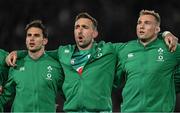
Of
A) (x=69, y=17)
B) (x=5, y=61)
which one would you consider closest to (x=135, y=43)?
(x=5, y=61)

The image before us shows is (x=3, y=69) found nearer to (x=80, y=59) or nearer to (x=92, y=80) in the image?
(x=80, y=59)

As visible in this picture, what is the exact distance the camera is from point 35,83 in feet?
15.5

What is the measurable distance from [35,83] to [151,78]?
40.5 inches

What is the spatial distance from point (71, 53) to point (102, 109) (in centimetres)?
57

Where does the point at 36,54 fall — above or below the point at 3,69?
above

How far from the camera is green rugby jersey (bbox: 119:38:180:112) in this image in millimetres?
4395

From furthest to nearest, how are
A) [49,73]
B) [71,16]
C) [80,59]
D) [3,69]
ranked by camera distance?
[71,16]
[3,69]
[49,73]
[80,59]

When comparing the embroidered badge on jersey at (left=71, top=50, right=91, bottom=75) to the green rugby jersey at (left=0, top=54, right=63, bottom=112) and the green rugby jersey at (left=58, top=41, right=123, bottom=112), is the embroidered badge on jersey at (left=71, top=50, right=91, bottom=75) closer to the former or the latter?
the green rugby jersey at (left=58, top=41, right=123, bottom=112)

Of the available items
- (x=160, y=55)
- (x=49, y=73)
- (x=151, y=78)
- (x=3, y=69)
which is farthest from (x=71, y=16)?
(x=151, y=78)

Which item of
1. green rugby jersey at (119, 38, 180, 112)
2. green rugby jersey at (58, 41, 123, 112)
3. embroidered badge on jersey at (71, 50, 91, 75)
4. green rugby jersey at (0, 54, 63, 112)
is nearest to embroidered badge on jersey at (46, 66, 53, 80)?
green rugby jersey at (0, 54, 63, 112)

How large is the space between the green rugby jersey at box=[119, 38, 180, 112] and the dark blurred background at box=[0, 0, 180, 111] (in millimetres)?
3650

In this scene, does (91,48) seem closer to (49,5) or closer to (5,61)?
(5,61)

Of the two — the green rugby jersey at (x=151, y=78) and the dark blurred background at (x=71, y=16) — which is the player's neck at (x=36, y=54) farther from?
the dark blurred background at (x=71, y=16)

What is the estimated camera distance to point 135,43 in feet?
15.3
